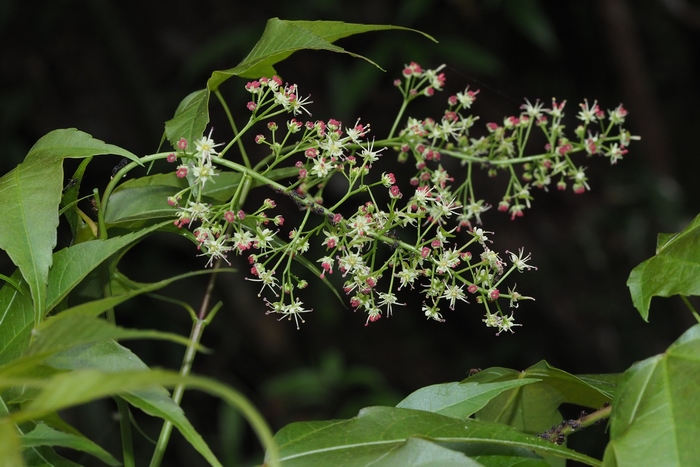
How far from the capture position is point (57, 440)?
0.61 metres

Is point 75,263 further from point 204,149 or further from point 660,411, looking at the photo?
point 660,411

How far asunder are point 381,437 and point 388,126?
2976mm

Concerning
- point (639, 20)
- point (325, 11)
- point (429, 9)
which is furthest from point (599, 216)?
point (325, 11)

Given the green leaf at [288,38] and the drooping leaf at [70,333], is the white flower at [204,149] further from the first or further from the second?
the drooping leaf at [70,333]

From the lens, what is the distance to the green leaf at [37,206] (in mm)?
733

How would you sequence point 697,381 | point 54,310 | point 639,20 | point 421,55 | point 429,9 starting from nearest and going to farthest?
point 697,381 → point 54,310 → point 421,55 → point 429,9 → point 639,20

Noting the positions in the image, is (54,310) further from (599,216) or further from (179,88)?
(599,216)

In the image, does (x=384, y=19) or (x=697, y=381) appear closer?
(x=697, y=381)

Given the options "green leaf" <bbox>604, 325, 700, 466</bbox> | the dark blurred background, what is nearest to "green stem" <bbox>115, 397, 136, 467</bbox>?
"green leaf" <bbox>604, 325, 700, 466</bbox>

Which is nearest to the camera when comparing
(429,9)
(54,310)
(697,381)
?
(697,381)

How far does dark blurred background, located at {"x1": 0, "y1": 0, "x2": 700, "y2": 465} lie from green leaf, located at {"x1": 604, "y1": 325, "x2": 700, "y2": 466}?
222 cm

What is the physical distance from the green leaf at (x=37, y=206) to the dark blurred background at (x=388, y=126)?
2204mm

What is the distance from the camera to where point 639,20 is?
3.58 meters

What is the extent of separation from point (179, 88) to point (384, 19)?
3.41 ft
